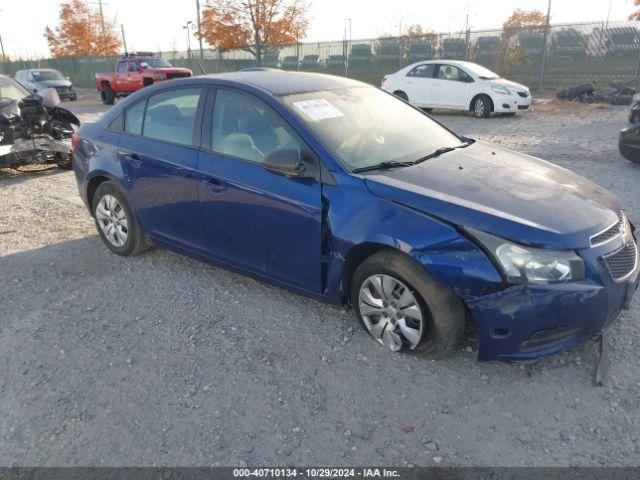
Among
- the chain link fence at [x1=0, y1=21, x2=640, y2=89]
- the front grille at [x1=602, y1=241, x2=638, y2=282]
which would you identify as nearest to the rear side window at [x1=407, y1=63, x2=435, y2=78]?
the chain link fence at [x1=0, y1=21, x2=640, y2=89]

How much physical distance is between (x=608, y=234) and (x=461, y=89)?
38.7ft

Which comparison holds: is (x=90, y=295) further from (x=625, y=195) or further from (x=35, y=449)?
(x=625, y=195)

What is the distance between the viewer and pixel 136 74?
2117cm

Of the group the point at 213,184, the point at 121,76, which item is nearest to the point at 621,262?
the point at 213,184

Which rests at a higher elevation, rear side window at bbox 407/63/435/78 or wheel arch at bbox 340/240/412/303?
rear side window at bbox 407/63/435/78

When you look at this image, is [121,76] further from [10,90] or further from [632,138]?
[632,138]

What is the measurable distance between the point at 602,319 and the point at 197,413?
7.33 ft

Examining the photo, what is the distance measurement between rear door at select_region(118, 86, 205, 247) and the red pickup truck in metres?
16.9

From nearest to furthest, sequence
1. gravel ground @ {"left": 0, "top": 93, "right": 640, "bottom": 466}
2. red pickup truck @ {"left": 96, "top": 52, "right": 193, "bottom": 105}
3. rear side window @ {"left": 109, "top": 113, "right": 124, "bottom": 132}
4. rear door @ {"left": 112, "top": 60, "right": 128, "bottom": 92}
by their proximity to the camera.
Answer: gravel ground @ {"left": 0, "top": 93, "right": 640, "bottom": 466} → rear side window @ {"left": 109, "top": 113, "right": 124, "bottom": 132} → red pickup truck @ {"left": 96, "top": 52, "right": 193, "bottom": 105} → rear door @ {"left": 112, "top": 60, "right": 128, "bottom": 92}

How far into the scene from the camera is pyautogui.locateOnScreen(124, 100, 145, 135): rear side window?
446cm

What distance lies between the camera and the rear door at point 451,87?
13.8m

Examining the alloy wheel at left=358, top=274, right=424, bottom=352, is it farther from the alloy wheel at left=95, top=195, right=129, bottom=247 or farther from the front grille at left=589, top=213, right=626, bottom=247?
the alloy wheel at left=95, top=195, right=129, bottom=247

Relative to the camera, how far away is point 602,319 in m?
2.79

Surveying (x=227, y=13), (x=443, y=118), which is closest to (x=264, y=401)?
(x=443, y=118)
